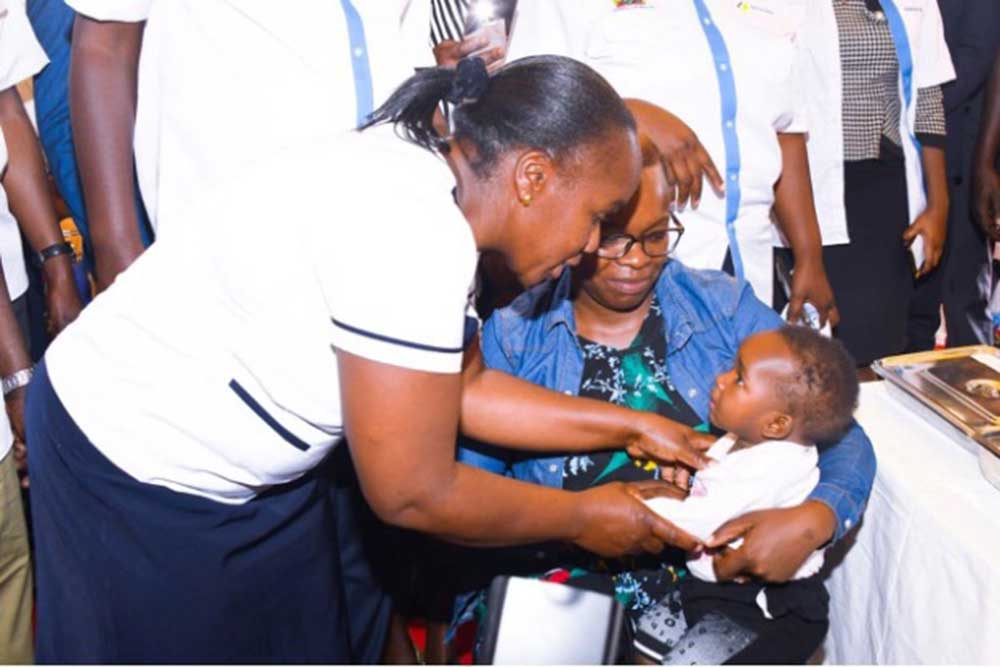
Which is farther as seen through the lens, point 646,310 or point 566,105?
point 646,310

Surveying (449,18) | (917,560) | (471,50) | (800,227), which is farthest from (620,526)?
(449,18)

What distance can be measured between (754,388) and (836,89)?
129 cm

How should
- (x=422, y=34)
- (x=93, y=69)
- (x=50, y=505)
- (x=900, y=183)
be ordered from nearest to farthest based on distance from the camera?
1. (x=50, y=505)
2. (x=93, y=69)
3. (x=422, y=34)
4. (x=900, y=183)

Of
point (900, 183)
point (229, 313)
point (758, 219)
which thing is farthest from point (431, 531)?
point (900, 183)

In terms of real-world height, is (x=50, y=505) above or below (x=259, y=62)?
below

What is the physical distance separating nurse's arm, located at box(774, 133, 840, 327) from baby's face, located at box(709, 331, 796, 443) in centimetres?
70

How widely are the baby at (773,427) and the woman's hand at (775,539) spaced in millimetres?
30

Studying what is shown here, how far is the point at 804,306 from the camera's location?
238cm

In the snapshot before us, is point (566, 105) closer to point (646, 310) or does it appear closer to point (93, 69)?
point (646, 310)

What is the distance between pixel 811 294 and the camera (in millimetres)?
2375

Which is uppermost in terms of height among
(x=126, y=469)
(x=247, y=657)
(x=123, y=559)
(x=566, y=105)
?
(x=566, y=105)

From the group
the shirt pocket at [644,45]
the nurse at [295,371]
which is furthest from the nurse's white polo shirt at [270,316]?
the shirt pocket at [644,45]

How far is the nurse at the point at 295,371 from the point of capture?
113cm

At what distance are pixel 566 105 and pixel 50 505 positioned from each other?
0.93m
